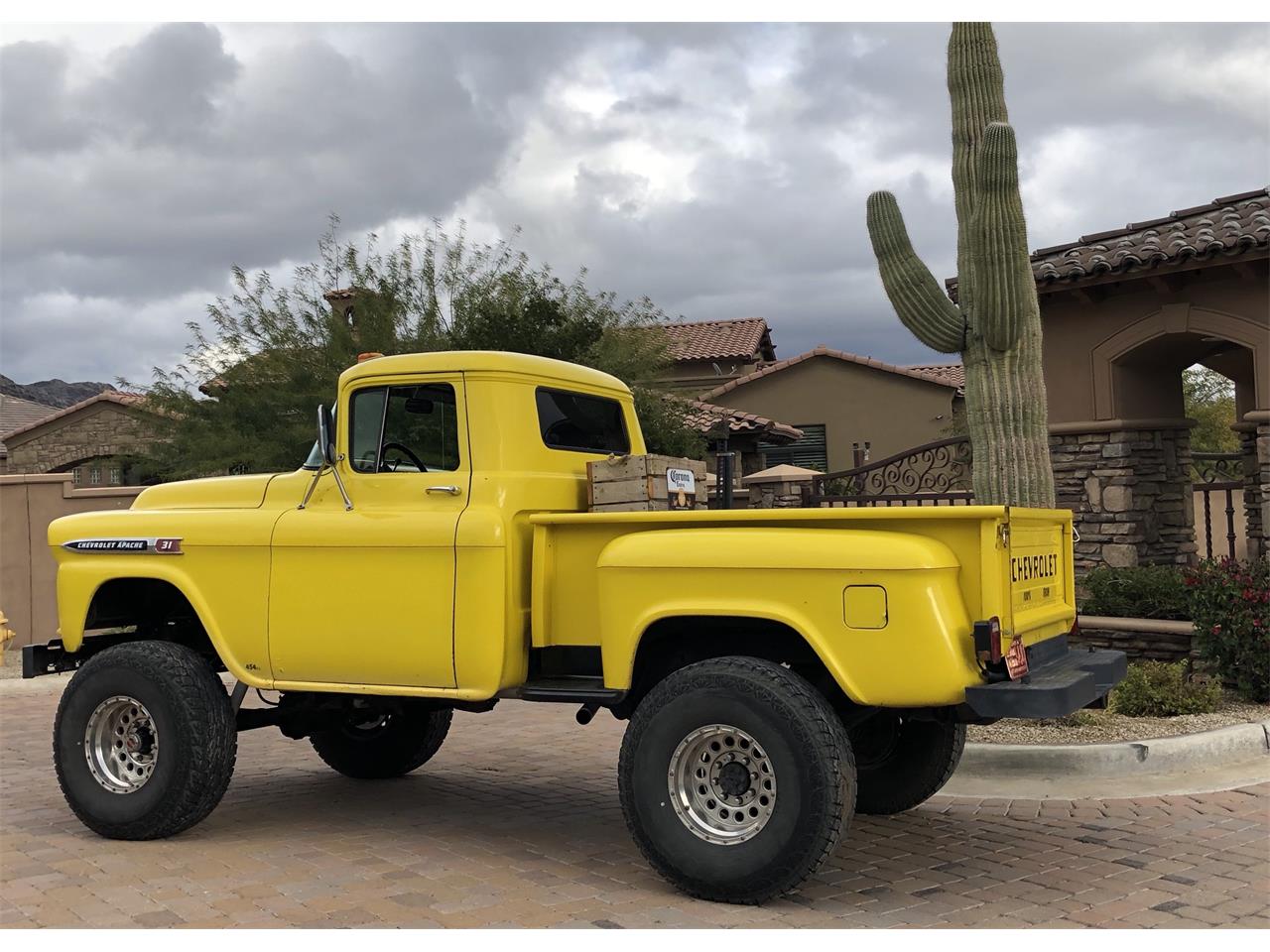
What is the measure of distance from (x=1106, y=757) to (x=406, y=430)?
173 inches

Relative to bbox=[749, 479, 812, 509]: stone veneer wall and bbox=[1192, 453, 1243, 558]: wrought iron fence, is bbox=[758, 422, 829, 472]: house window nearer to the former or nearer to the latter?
bbox=[1192, 453, 1243, 558]: wrought iron fence

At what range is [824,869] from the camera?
5.71 m

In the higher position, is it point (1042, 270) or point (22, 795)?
point (1042, 270)

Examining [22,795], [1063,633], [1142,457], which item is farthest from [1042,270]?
[22,795]

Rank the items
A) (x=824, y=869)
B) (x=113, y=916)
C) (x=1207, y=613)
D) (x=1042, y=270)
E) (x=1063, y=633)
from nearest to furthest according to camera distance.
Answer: (x=113, y=916) < (x=824, y=869) < (x=1063, y=633) < (x=1207, y=613) < (x=1042, y=270)

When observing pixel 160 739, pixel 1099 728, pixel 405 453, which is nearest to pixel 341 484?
pixel 405 453

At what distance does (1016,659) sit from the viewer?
505 centimetres

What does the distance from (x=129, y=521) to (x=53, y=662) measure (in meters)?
0.95

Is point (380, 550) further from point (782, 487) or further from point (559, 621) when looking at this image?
point (782, 487)

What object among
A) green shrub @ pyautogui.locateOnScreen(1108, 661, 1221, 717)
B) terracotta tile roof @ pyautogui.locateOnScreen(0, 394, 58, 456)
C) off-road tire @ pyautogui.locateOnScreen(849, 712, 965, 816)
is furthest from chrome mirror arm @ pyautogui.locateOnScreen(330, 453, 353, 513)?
terracotta tile roof @ pyautogui.locateOnScreen(0, 394, 58, 456)

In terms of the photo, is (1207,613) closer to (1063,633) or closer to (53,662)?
(1063,633)

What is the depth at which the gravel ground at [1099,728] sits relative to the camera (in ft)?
25.6

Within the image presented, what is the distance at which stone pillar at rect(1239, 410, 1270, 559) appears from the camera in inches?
439

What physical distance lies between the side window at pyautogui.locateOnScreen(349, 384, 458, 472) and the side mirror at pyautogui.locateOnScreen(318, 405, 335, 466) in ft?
0.33
